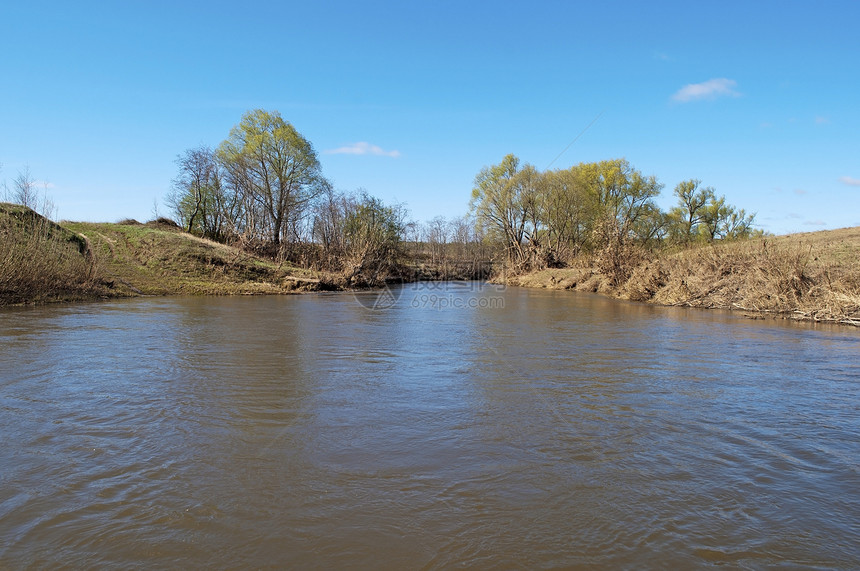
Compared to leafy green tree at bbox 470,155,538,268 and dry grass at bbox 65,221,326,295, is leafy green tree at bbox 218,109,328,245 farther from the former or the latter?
leafy green tree at bbox 470,155,538,268

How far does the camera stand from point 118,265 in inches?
1025

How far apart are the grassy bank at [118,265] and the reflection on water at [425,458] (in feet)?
31.6

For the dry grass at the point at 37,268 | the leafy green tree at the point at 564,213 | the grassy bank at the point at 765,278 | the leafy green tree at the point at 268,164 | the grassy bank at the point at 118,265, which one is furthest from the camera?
the leafy green tree at the point at 564,213

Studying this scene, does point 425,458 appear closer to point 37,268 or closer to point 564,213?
Answer: point 37,268

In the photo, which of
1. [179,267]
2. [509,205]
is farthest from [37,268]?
[509,205]

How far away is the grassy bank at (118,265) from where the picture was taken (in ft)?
57.1

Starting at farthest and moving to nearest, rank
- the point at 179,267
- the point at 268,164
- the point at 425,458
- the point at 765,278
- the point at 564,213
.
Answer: the point at 564,213
the point at 268,164
the point at 179,267
the point at 765,278
the point at 425,458

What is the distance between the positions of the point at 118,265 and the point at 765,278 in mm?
28909

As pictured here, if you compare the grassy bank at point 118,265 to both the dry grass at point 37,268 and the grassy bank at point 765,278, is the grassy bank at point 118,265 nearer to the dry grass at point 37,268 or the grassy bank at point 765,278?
the dry grass at point 37,268

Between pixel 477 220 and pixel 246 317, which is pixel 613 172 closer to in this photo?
pixel 477 220

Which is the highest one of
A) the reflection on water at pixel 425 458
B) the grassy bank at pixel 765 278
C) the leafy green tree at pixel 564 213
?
the leafy green tree at pixel 564 213

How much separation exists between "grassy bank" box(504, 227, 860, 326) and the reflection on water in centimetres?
650

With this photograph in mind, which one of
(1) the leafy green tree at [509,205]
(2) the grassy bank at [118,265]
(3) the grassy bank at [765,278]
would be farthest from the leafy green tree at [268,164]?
(3) the grassy bank at [765,278]

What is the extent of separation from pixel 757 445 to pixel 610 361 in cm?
426
